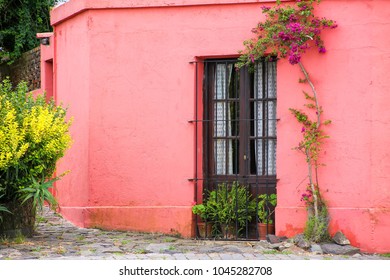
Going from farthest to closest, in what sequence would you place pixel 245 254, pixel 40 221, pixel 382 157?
1. pixel 40 221
2. pixel 382 157
3. pixel 245 254

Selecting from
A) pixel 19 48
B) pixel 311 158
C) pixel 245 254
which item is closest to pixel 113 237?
pixel 245 254

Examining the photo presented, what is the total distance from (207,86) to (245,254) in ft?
8.55

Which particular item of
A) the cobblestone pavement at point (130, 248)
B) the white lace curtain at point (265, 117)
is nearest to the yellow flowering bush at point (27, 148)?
the cobblestone pavement at point (130, 248)

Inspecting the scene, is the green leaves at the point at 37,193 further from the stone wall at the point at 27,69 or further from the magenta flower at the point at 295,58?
the stone wall at the point at 27,69

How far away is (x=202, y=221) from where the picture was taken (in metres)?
11.0

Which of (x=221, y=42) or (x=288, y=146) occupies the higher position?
(x=221, y=42)

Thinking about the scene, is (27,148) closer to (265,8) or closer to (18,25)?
(265,8)

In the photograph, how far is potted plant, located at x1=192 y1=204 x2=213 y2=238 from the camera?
10789 millimetres

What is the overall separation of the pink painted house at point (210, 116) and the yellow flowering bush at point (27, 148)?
1.20 metres

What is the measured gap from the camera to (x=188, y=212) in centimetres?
1080

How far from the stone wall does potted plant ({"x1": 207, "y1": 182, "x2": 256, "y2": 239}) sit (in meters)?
4.26

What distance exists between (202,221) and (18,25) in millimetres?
6164

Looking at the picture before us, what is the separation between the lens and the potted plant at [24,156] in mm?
9547

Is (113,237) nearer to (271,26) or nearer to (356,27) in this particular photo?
(271,26)
